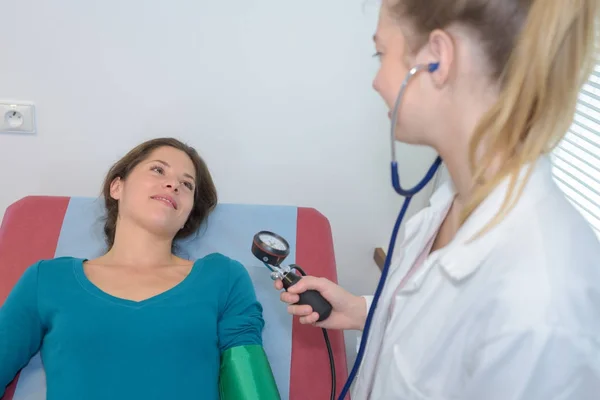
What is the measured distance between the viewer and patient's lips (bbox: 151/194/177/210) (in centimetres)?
140

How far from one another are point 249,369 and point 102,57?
1.04m

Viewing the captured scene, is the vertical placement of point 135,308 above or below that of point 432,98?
below

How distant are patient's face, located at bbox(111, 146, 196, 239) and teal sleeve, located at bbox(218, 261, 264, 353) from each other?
0.69 feet

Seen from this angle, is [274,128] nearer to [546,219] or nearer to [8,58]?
[8,58]

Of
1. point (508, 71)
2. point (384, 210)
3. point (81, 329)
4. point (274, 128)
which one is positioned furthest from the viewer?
point (384, 210)

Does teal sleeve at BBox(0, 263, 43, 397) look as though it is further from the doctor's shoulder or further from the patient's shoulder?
the doctor's shoulder

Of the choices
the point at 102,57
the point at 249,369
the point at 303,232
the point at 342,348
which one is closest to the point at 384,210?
the point at 303,232

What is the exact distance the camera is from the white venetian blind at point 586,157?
1314 mm

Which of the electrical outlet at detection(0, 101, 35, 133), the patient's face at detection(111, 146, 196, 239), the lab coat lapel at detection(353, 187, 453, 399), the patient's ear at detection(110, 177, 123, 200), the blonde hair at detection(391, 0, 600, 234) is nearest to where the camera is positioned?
the blonde hair at detection(391, 0, 600, 234)

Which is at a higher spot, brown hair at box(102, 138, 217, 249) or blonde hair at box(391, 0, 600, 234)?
blonde hair at box(391, 0, 600, 234)

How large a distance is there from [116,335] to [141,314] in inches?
2.7

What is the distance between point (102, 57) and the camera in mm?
1622

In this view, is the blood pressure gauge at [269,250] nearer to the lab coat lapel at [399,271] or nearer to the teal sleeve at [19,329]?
the lab coat lapel at [399,271]

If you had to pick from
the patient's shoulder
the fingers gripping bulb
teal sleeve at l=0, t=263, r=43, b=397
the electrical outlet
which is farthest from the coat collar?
the electrical outlet
